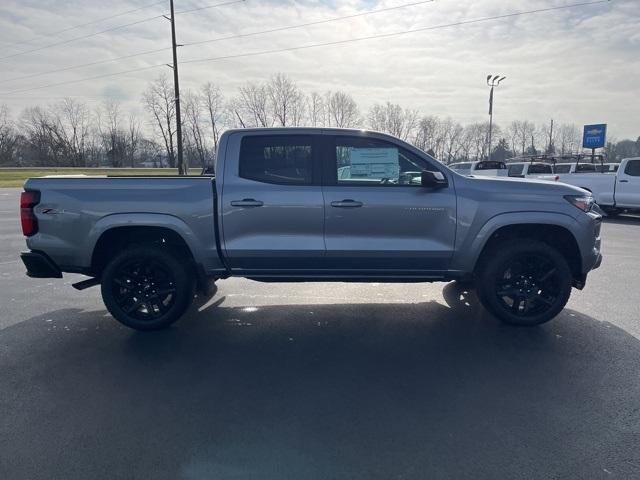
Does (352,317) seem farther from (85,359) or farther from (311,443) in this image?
(85,359)

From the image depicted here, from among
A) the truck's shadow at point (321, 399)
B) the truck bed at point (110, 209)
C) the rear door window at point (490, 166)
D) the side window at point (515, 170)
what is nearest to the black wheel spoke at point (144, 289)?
the truck's shadow at point (321, 399)

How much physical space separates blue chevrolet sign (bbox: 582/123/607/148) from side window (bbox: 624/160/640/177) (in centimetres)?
2407

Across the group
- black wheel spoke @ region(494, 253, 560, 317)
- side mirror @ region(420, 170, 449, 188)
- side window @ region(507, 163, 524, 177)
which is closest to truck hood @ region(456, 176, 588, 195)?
side mirror @ region(420, 170, 449, 188)

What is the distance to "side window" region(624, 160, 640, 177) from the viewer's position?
13.0m

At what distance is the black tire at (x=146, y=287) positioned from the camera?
168 inches

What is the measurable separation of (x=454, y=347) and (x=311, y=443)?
1956 millimetres

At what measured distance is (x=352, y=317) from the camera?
Answer: 4.82 m

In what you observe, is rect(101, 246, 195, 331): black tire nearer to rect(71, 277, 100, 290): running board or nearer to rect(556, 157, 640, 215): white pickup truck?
rect(71, 277, 100, 290): running board

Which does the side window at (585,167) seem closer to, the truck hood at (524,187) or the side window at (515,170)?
the side window at (515,170)

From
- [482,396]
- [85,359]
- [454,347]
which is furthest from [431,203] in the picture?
[85,359]

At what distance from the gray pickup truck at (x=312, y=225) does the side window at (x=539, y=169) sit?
1698 centimetres

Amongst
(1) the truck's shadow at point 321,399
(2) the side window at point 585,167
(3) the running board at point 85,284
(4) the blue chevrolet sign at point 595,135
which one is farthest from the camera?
(4) the blue chevrolet sign at point 595,135

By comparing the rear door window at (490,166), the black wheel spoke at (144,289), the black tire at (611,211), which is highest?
the rear door window at (490,166)

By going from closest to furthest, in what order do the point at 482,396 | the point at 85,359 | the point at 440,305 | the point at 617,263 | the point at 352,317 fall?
the point at 482,396 < the point at 85,359 < the point at 352,317 < the point at 440,305 < the point at 617,263
